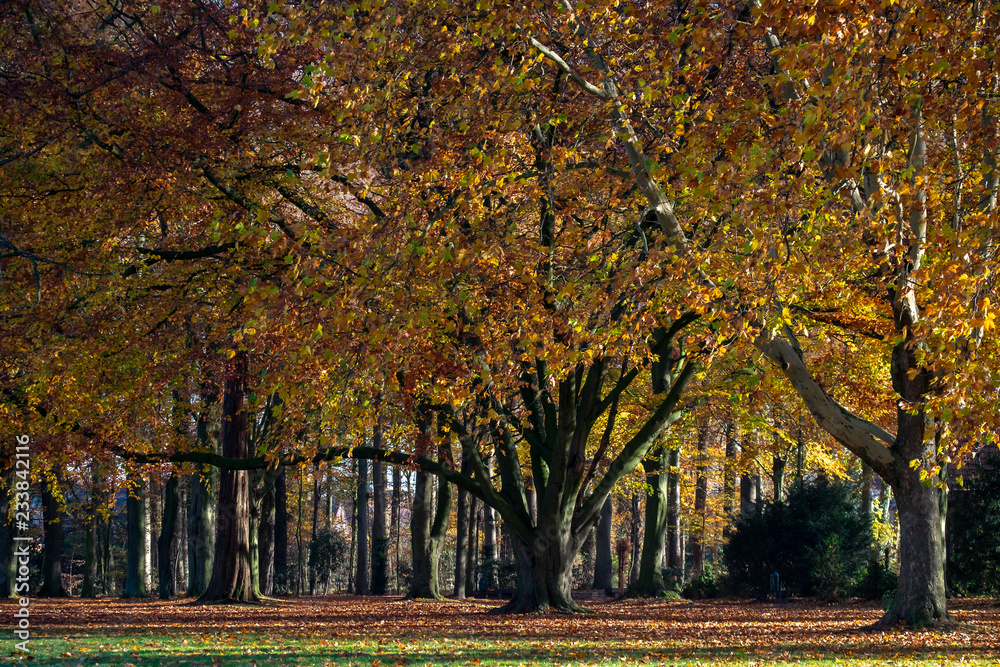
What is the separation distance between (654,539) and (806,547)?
3.82 metres

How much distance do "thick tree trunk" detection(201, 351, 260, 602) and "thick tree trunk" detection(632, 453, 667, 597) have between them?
9.95 m

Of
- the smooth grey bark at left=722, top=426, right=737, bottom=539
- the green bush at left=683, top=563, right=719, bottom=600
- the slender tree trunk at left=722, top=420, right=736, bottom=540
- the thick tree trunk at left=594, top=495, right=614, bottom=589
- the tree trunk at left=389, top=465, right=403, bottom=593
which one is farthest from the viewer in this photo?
the tree trunk at left=389, top=465, right=403, bottom=593

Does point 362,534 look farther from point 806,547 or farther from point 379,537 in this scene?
point 806,547

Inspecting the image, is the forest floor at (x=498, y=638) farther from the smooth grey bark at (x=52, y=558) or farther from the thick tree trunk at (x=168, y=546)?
the smooth grey bark at (x=52, y=558)

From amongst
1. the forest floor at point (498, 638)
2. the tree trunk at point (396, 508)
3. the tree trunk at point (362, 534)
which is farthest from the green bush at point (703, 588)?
the tree trunk at point (396, 508)

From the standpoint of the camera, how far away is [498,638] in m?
12.0

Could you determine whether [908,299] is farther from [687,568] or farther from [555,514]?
[687,568]

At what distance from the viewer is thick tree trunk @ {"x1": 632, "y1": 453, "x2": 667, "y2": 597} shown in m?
22.8

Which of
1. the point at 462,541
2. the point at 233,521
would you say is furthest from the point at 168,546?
the point at 462,541

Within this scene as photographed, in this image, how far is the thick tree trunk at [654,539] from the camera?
2275 centimetres

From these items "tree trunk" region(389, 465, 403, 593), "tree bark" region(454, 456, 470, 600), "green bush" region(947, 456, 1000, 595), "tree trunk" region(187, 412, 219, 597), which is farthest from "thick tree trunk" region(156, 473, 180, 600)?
"green bush" region(947, 456, 1000, 595)

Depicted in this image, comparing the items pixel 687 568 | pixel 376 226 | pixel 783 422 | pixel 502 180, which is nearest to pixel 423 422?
pixel 502 180

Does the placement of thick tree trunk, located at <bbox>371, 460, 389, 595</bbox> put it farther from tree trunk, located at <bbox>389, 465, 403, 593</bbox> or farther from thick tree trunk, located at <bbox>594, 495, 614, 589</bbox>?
tree trunk, located at <bbox>389, 465, 403, 593</bbox>

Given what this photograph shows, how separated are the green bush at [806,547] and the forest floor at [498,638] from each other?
11.7 feet
